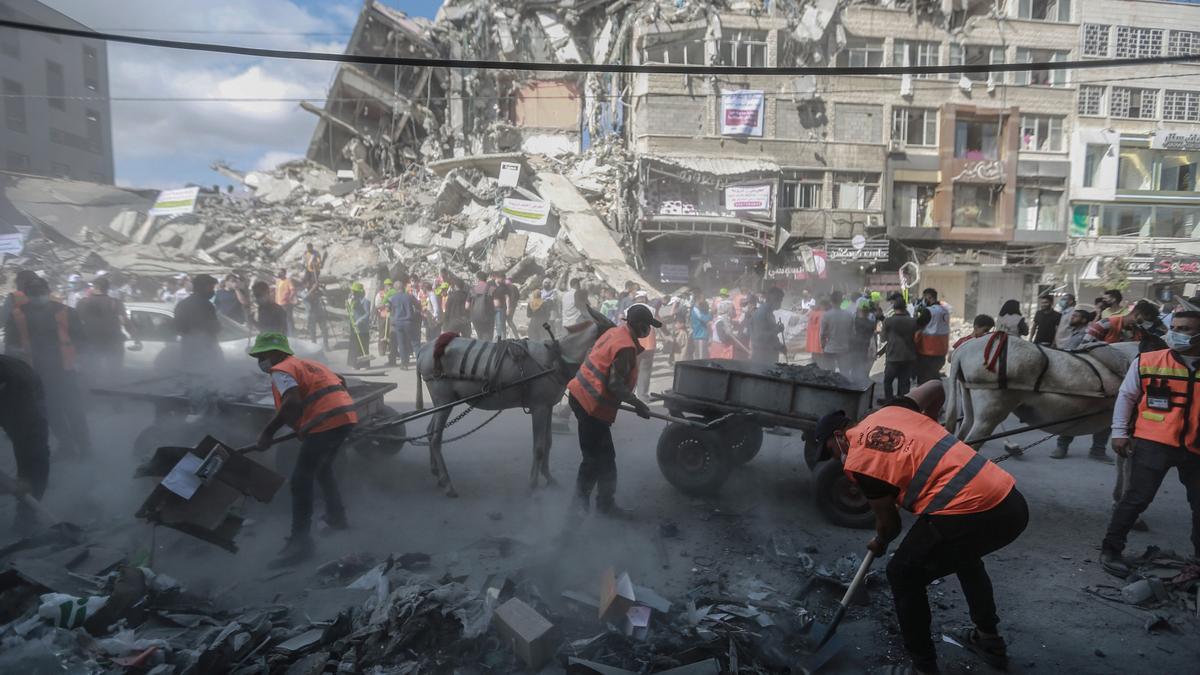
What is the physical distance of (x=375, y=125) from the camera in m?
35.5

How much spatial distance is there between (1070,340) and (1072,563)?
5038 mm

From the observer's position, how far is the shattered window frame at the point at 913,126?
26953 mm

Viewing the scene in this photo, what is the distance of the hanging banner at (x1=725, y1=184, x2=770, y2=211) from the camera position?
24531mm

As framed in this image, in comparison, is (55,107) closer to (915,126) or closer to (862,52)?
(862,52)

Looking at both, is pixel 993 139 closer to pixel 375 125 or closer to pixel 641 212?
pixel 641 212

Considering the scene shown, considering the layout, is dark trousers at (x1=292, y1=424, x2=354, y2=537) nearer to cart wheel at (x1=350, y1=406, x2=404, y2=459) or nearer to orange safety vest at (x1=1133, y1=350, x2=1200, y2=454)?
cart wheel at (x1=350, y1=406, x2=404, y2=459)

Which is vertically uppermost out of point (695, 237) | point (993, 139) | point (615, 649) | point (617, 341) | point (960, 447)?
point (993, 139)

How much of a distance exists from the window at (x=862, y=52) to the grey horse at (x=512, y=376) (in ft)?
85.8

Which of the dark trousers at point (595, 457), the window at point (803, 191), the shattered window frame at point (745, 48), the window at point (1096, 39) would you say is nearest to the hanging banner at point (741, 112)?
the shattered window frame at point (745, 48)

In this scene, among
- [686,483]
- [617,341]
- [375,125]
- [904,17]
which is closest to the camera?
[617,341]

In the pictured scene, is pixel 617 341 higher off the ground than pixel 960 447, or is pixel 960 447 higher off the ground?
pixel 617 341

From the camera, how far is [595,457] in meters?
5.20

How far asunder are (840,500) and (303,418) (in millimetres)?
4521

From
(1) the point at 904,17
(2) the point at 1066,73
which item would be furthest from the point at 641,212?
(2) the point at 1066,73
